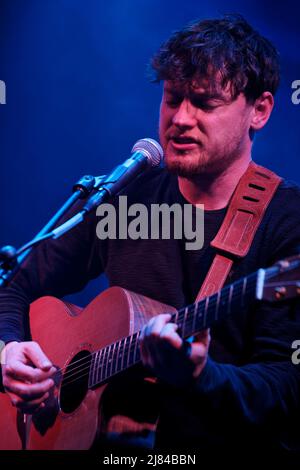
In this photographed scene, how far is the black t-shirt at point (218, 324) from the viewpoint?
1732mm

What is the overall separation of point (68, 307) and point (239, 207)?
0.82m

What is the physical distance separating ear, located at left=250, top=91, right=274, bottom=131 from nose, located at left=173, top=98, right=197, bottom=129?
274mm

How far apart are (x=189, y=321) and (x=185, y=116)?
86cm

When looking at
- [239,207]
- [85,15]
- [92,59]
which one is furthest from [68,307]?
[85,15]

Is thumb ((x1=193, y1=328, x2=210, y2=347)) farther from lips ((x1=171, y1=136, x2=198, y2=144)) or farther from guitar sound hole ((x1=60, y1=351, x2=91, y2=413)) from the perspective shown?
lips ((x1=171, y1=136, x2=198, y2=144))

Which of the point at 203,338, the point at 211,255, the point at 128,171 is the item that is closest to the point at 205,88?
the point at 128,171

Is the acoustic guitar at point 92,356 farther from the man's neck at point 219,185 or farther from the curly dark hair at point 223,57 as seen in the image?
the curly dark hair at point 223,57

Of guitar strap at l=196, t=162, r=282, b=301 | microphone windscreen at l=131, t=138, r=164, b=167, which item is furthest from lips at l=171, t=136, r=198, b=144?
guitar strap at l=196, t=162, r=282, b=301

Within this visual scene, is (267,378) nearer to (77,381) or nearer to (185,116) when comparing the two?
(77,381)

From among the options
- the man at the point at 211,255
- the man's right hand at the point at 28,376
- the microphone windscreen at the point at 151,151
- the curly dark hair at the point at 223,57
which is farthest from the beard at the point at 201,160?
the man's right hand at the point at 28,376

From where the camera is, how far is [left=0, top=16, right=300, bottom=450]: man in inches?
71.4

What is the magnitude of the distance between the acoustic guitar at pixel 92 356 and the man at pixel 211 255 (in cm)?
9

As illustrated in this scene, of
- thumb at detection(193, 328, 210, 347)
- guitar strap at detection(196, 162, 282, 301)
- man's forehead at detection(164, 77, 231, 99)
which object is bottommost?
thumb at detection(193, 328, 210, 347)

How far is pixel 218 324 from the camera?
204 cm
